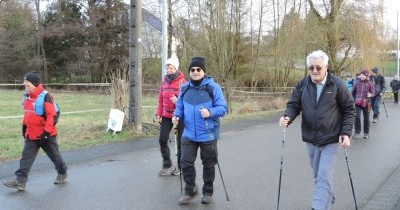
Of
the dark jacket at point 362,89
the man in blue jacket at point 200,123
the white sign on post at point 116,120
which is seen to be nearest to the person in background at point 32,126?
the man in blue jacket at point 200,123

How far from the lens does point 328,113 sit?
5.14 metres

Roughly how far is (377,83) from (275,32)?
349 inches

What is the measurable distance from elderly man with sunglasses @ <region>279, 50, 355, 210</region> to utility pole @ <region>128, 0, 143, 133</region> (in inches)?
292

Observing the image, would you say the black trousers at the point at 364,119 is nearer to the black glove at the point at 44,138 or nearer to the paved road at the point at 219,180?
the paved road at the point at 219,180

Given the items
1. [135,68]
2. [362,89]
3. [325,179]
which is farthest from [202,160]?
[362,89]

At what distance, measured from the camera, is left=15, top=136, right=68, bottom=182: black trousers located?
6746mm

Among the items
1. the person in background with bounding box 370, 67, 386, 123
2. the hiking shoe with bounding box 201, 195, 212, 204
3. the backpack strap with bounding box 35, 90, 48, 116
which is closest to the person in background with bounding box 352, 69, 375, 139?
the person in background with bounding box 370, 67, 386, 123

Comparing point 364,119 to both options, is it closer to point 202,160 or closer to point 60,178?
point 202,160

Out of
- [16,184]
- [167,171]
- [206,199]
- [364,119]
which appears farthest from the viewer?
[364,119]

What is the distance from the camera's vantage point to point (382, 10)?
2741 cm

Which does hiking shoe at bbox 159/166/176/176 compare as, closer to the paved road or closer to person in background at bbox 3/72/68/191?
the paved road

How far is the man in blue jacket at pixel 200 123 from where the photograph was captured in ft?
19.5

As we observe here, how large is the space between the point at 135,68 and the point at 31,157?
18.4 ft

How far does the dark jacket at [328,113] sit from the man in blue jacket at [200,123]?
112 cm
